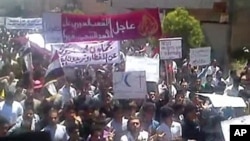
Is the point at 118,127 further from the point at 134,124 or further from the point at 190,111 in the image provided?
the point at 190,111

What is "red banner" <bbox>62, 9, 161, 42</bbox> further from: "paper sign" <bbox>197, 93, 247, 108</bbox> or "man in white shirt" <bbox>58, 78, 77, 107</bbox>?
"paper sign" <bbox>197, 93, 247, 108</bbox>

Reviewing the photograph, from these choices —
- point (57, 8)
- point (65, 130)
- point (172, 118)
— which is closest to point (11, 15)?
point (57, 8)

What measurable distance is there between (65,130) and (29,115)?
0.44ft

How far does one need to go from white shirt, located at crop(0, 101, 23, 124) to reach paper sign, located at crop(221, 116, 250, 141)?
707 mm

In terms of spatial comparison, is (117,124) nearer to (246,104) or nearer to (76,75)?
(76,75)

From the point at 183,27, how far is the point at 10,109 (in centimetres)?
64

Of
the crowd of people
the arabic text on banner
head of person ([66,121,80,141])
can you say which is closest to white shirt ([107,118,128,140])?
the crowd of people

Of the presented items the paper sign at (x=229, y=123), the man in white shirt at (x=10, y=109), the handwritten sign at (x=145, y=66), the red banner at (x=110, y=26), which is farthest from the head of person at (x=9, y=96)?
the paper sign at (x=229, y=123)

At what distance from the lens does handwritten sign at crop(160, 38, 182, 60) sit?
1733 mm

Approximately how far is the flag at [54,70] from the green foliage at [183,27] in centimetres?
38

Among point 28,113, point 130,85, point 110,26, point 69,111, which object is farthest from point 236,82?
point 28,113

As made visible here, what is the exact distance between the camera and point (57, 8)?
5.51 ft

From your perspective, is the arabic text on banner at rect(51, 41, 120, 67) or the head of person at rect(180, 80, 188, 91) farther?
the head of person at rect(180, 80, 188, 91)

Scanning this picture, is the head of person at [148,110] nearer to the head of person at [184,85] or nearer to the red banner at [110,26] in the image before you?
the head of person at [184,85]
